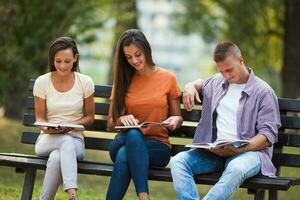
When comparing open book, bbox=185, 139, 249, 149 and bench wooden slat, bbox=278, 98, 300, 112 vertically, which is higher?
bench wooden slat, bbox=278, 98, 300, 112

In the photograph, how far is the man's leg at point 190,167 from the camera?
597cm

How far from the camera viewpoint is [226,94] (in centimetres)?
644

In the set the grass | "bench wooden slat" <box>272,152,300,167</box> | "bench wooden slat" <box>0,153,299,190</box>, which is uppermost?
"bench wooden slat" <box>272,152,300,167</box>

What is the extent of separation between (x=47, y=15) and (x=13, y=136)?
2.40 metres

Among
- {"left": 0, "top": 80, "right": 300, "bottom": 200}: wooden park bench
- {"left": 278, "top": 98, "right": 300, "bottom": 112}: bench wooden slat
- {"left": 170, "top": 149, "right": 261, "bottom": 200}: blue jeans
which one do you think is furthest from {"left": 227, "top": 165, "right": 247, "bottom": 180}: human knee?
{"left": 278, "top": 98, "right": 300, "bottom": 112}: bench wooden slat

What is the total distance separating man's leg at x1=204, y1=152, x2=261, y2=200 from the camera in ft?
19.1

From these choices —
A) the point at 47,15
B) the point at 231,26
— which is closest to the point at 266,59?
the point at 231,26

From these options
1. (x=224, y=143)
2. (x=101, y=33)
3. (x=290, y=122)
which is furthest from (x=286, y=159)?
(x=101, y=33)

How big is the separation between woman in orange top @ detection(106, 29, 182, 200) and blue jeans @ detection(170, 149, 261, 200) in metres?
0.30

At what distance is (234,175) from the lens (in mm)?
5859

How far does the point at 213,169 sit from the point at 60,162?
1117mm

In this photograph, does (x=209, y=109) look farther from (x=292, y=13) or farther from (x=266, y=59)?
(x=266, y=59)

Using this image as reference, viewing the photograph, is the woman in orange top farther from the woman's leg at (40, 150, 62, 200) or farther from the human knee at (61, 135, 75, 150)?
the woman's leg at (40, 150, 62, 200)

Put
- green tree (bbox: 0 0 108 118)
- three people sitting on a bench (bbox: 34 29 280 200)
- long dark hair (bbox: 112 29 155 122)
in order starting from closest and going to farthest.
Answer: three people sitting on a bench (bbox: 34 29 280 200), long dark hair (bbox: 112 29 155 122), green tree (bbox: 0 0 108 118)
